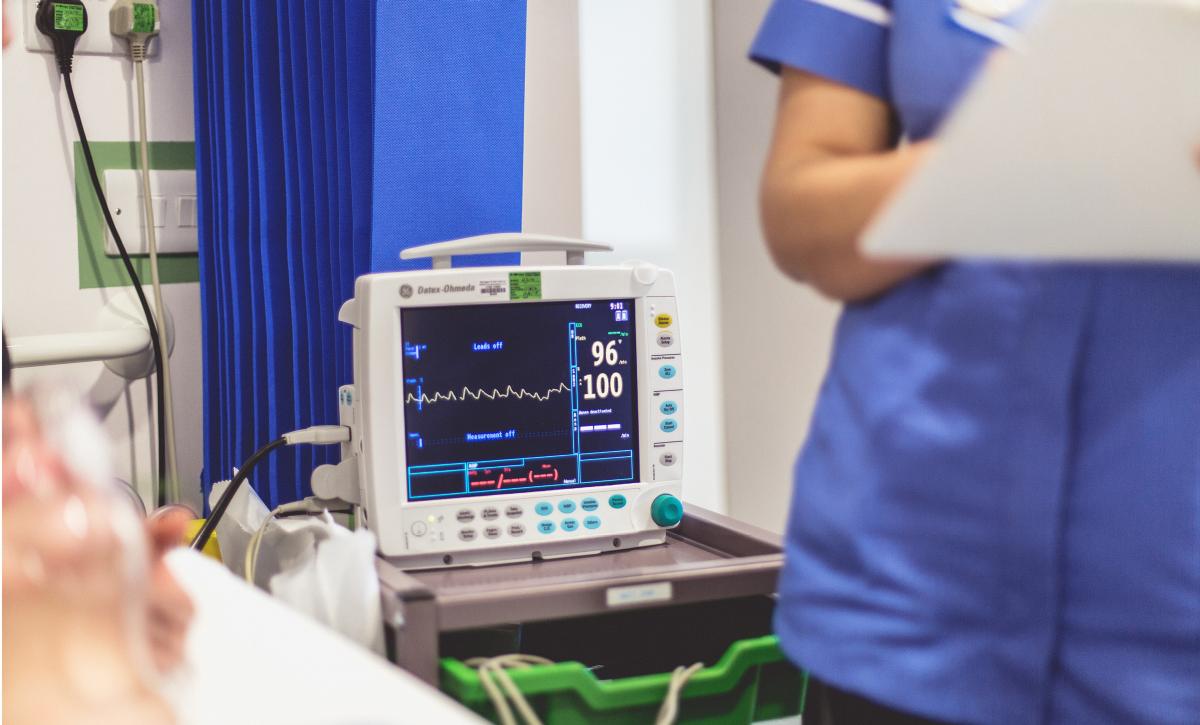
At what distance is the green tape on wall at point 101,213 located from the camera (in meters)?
1.56

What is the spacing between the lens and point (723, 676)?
41.2 inches

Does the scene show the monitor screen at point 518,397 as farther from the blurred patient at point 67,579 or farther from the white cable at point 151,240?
the blurred patient at point 67,579

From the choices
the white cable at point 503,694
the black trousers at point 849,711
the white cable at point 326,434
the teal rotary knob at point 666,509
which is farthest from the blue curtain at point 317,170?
the black trousers at point 849,711

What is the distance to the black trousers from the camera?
696mm

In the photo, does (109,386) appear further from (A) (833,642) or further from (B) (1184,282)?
(B) (1184,282)

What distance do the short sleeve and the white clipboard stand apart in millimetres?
212

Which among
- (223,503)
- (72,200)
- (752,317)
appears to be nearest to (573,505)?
(223,503)

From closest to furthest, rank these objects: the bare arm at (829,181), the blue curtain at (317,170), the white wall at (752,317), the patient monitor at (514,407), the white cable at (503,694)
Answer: the bare arm at (829,181) < the white cable at (503,694) < the patient monitor at (514,407) < the blue curtain at (317,170) < the white wall at (752,317)

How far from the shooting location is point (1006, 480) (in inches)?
26.0

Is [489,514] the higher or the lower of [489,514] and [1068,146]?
the lower

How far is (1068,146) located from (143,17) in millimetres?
1385

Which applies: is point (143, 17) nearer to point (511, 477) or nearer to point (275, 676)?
point (511, 477)

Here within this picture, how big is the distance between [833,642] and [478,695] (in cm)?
37

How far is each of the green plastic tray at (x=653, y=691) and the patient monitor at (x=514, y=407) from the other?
0.63 feet
